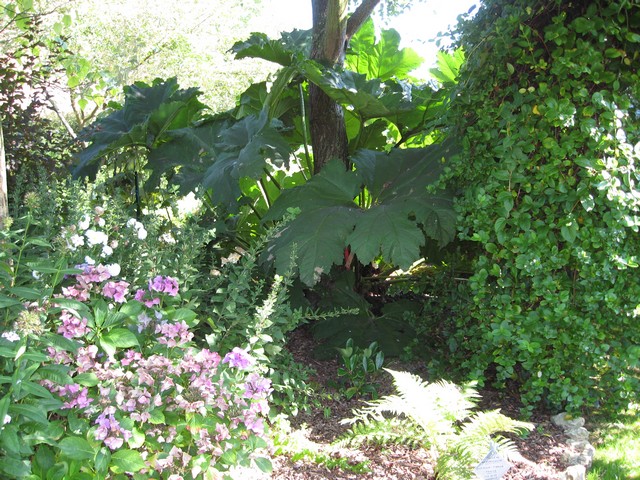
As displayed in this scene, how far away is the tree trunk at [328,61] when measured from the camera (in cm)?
381

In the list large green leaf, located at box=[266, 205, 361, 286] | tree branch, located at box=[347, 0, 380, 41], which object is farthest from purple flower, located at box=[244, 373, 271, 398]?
tree branch, located at box=[347, 0, 380, 41]

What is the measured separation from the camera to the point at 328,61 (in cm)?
375

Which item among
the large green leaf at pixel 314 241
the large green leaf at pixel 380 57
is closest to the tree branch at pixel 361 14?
the large green leaf at pixel 380 57

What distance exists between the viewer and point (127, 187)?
4902 mm

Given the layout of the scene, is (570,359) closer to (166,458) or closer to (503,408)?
(503,408)

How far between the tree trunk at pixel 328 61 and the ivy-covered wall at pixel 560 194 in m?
1.12

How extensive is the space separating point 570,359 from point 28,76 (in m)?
3.82

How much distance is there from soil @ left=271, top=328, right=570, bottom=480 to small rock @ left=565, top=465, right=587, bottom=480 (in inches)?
0.9

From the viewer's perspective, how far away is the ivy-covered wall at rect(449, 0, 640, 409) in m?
2.64

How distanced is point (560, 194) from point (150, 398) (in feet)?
5.82

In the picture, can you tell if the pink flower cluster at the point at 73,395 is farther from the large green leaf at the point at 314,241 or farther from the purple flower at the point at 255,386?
the large green leaf at the point at 314,241

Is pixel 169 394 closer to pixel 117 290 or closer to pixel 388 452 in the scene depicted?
pixel 117 290

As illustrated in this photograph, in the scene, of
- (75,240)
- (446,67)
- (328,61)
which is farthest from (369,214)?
(446,67)

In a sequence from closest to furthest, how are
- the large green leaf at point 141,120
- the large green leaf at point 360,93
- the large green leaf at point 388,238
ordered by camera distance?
the large green leaf at point 388,238 → the large green leaf at point 360,93 → the large green leaf at point 141,120
